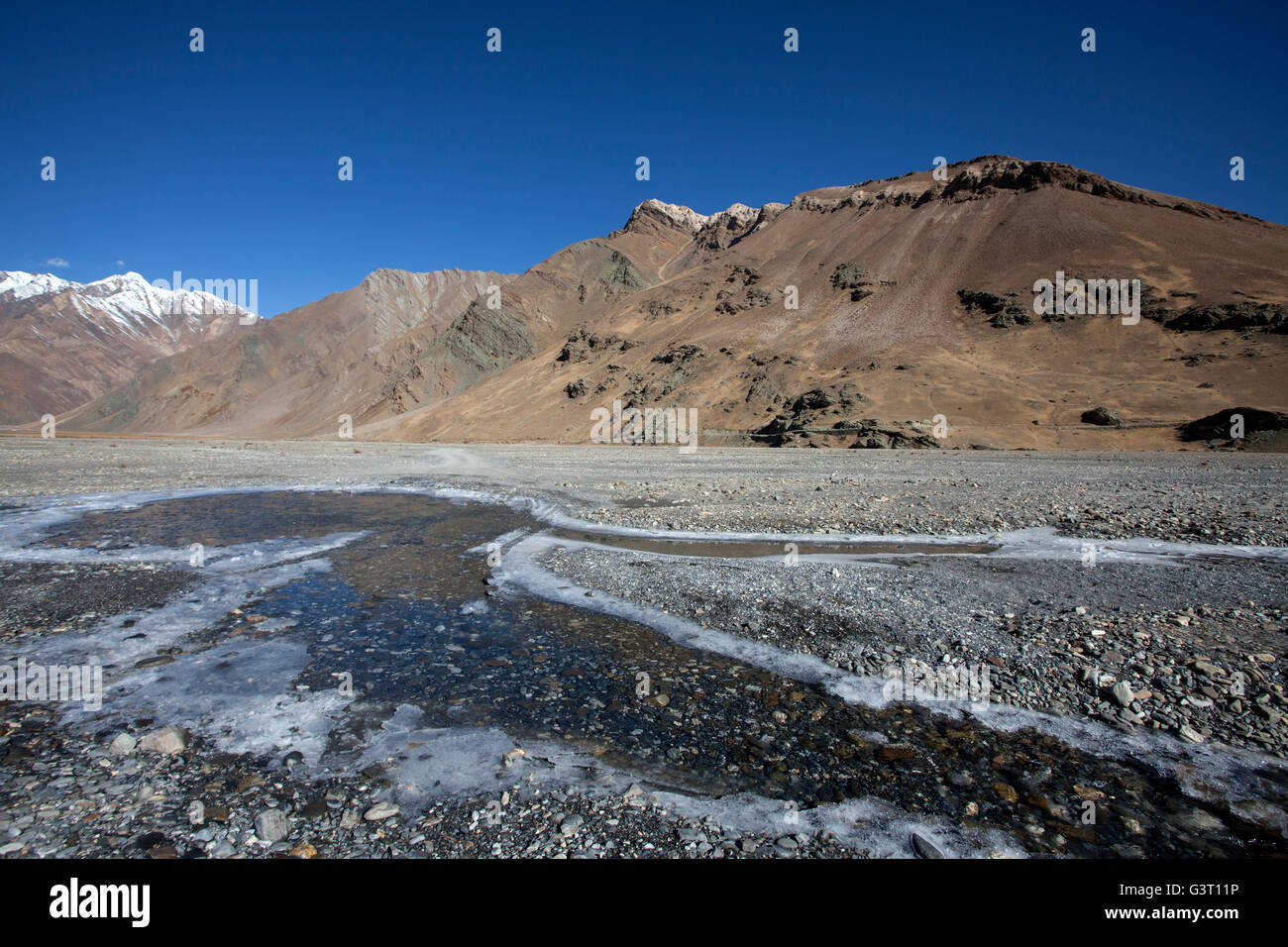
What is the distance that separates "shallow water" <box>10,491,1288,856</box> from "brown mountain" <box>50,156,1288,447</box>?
41.8 meters

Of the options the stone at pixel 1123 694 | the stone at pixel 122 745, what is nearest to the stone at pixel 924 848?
the stone at pixel 1123 694

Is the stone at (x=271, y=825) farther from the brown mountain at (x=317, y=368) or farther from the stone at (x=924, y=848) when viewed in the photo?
the brown mountain at (x=317, y=368)

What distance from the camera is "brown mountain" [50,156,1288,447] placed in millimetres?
48062

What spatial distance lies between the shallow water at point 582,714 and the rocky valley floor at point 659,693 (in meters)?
0.03

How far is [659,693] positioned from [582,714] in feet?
2.65

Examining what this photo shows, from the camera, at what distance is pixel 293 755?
4.37 m

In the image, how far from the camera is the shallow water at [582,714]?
3.95 metres

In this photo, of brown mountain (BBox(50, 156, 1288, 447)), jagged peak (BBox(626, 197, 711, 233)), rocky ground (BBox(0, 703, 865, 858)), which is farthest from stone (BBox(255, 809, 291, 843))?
jagged peak (BBox(626, 197, 711, 233))
